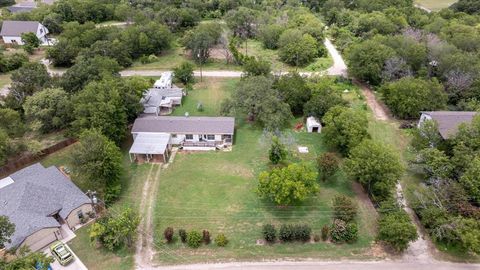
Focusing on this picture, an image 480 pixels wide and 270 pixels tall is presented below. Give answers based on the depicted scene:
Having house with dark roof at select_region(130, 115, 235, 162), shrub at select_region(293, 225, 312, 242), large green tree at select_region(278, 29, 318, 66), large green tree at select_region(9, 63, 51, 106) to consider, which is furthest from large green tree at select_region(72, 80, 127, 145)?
large green tree at select_region(278, 29, 318, 66)

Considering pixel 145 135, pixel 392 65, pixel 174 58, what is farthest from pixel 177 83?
pixel 392 65

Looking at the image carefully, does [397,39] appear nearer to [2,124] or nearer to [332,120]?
[332,120]

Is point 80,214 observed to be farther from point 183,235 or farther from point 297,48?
point 297,48

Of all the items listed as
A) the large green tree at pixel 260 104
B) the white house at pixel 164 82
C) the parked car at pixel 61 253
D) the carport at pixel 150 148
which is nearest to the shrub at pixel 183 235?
the parked car at pixel 61 253

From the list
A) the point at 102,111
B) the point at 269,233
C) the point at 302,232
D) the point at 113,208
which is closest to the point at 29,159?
the point at 102,111

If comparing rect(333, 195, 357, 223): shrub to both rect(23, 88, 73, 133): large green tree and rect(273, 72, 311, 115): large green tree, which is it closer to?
rect(273, 72, 311, 115): large green tree

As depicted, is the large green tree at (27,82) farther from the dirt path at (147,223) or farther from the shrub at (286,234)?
the shrub at (286,234)

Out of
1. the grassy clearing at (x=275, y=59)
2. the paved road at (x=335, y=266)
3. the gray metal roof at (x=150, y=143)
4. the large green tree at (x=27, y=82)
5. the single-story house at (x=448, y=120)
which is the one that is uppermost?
the large green tree at (x=27, y=82)
